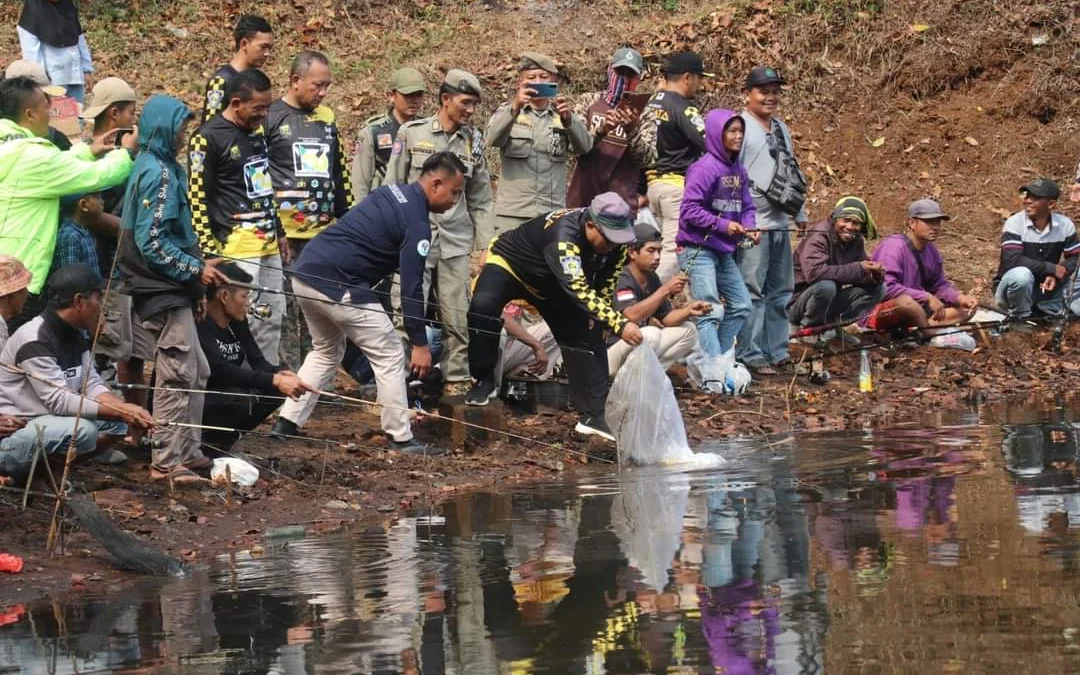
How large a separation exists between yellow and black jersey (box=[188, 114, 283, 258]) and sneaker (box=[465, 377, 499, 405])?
1.96m

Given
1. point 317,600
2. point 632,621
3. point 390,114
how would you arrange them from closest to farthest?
1. point 632,621
2. point 317,600
3. point 390,114

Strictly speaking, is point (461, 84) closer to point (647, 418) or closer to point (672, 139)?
point (672, 139)

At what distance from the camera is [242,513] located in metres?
9.27

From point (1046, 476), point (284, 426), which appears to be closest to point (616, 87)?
point (284, 426)

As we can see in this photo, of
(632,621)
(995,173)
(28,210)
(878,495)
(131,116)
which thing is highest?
(995,173)

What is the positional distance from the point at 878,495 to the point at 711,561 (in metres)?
1.85

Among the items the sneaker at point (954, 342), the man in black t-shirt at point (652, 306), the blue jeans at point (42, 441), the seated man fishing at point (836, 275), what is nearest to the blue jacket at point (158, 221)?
the blue jeans at point (42, 441)

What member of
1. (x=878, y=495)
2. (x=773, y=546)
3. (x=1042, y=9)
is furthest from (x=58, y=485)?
(x=1042, y=9)

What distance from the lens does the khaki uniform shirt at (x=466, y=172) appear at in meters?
12.1

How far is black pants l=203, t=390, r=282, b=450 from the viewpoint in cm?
1011

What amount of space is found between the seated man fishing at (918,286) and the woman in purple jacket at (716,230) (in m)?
1.98

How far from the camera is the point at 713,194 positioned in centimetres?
1316

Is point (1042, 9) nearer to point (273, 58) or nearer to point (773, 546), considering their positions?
point (273, 58)

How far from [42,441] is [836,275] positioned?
303 inches
